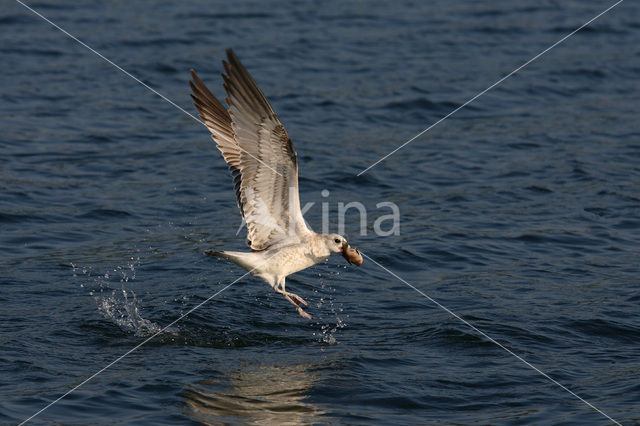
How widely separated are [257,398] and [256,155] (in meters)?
2.30

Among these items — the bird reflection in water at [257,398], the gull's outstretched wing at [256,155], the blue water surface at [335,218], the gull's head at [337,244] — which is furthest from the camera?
the gull's head at [337,244]

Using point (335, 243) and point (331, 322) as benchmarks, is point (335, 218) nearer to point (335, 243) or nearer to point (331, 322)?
point (331, 322)

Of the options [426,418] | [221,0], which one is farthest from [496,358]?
[221,0]

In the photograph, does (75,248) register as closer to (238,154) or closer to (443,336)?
(238,154)

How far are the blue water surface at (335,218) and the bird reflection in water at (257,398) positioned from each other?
0.08 feet

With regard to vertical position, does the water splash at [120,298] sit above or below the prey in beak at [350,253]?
below

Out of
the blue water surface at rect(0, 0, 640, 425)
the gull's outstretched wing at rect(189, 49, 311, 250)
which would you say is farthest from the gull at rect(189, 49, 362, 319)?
the blue water surface at rect(0, 0, 640, 425)

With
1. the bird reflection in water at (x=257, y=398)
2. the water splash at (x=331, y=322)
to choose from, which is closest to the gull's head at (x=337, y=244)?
the water splash at (x=331, y=322)

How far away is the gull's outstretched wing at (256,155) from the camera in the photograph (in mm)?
8719

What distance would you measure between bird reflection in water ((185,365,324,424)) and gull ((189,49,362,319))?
87 cm

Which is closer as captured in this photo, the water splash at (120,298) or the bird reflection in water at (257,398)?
the bird reflection in water at (257,398)

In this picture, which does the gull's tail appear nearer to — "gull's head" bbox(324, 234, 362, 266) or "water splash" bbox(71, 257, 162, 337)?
"gull's head" bbox(324, 234, 362, 266)

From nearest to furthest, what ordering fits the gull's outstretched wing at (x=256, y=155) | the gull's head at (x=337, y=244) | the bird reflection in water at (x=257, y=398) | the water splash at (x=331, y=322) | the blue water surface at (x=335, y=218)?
the bird reflection in water at (x=257, y=398) → the blue water surface at (x=335, y=218) → the gull's outstretched wing at (x=256, y=155) → the gull's head at (x=337, y=244) → the water splash at (x=331, y=322)

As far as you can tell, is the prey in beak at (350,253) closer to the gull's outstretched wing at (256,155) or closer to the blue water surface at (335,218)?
the gull's outstretched wing at (256,155)
